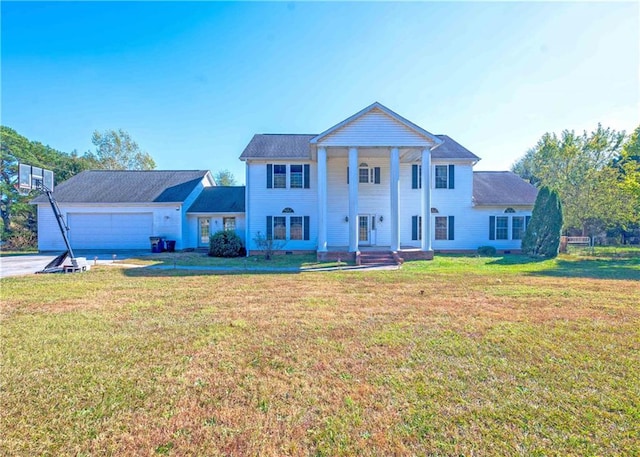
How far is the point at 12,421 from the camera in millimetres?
2814

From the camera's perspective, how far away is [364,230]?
714 inches

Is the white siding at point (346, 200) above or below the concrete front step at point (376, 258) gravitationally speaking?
above

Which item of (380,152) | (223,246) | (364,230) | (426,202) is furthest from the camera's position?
(364,230)

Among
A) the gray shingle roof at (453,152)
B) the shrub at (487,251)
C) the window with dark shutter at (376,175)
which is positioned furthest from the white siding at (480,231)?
the window with dark shutter at (376,175)

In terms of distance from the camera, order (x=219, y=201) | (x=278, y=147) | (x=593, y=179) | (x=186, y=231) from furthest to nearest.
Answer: (x=593, y=179) → (x=219, y=201) → (x=186, y=231) → (x=278, y=147)

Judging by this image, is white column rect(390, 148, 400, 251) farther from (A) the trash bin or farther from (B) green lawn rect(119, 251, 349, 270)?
(A) the trash bin

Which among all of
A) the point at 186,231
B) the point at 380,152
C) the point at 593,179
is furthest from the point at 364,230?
the point at 593,179

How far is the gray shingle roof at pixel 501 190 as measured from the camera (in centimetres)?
1841

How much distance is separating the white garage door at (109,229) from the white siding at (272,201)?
7.86m

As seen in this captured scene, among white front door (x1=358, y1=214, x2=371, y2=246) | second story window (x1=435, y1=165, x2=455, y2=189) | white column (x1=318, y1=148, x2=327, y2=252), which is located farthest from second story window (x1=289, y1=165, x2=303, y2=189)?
second story window (x1=435, y1=165, x2=455, y2=189)

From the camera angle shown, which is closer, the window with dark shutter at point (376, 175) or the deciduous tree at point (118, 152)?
the window with dark shutter at point (376, 175)

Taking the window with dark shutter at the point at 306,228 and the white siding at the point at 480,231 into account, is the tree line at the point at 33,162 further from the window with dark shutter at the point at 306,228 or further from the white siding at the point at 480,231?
the white siding at the point at 480,231

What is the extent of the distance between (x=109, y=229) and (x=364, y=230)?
56.3 feet

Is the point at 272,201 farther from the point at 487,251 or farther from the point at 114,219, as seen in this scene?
the point at 487,251
